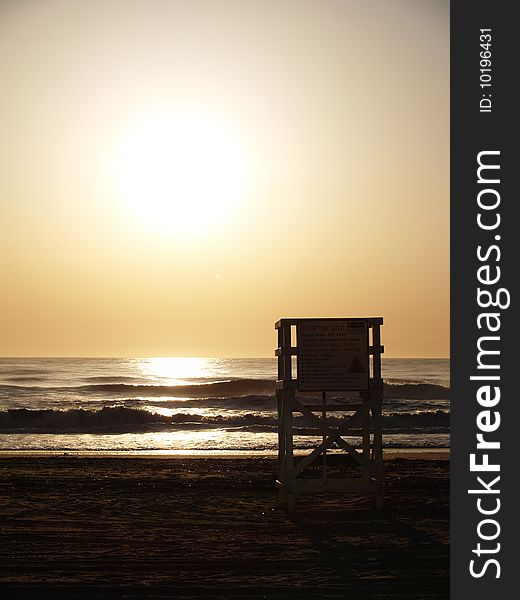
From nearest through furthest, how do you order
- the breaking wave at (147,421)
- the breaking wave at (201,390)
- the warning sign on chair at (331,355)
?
the warning sign on chair at (331,355), the breaking wave at (147,421), the breaking wave at (201,390)

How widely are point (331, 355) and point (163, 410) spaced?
37.3 metres

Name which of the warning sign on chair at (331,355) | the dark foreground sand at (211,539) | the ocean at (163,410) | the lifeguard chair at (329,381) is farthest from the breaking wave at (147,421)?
the warning sign on chair at (331,355)

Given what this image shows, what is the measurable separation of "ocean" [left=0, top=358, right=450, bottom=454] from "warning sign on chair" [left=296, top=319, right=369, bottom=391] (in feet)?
47.1

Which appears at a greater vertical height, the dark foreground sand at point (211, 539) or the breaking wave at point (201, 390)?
the dark foreground sand at point (211, 539)

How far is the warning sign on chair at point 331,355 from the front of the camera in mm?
13969

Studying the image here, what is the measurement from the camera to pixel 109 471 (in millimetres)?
20031

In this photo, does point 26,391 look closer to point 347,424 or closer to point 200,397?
point 200,397

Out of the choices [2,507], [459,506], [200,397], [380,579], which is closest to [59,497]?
[2,507]

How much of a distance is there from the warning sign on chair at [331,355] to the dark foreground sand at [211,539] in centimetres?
193

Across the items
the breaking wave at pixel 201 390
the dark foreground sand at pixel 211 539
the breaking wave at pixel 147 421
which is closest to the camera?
the dark foreground sand at pixel 211 539

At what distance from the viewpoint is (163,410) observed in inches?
1988

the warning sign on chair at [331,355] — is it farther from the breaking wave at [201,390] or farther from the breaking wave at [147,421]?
the breaking wave at [201,390]

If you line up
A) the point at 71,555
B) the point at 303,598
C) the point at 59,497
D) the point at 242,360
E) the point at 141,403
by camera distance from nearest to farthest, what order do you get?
the point at 303,598 < the point at 71,555 < the point at 59,497 < the point at 141,403 < the point at 242,360

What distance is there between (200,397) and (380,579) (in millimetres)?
54261
